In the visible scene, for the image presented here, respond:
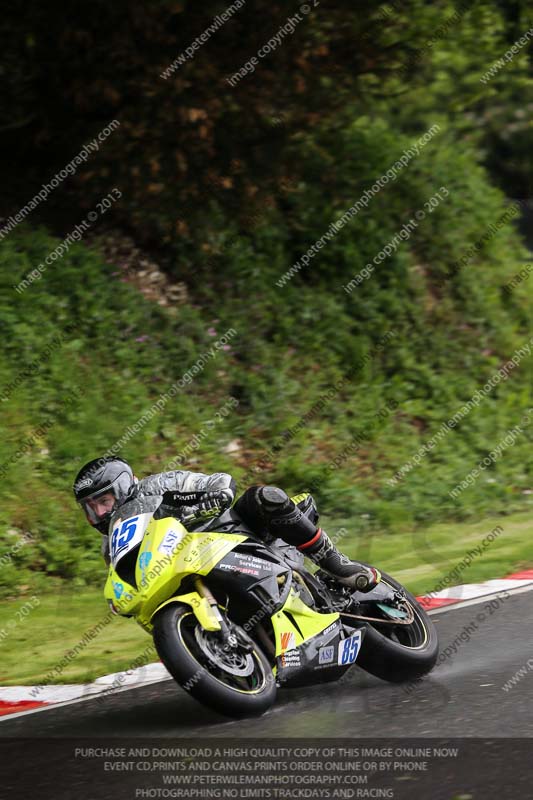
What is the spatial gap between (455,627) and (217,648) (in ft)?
8.60

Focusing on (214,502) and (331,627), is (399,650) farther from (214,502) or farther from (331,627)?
(214,502)

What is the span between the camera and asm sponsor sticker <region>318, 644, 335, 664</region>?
616 centimetres

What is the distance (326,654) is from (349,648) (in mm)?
170

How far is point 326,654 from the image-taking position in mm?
6180

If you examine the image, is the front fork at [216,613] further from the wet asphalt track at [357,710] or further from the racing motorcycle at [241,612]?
the wet asphalt track at [357,710]

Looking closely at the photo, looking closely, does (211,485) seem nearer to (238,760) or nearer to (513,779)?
(238,760)

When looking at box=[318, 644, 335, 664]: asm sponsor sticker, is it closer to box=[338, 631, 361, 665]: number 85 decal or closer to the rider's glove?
box=[338, 631, 361, 665]: number 85 decal

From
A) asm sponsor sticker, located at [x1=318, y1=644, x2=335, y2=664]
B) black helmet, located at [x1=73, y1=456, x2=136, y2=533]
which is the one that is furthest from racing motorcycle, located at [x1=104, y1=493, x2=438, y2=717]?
black helmet, located at [x1=73, y1=456, x2=136, y2=533]

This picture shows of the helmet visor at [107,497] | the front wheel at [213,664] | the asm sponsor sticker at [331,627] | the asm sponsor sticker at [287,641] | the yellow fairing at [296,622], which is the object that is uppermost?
the asm sponsor sticker at [331,627]

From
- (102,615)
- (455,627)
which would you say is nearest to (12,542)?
(102,615)

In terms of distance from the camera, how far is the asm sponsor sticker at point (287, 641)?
19.8 ft

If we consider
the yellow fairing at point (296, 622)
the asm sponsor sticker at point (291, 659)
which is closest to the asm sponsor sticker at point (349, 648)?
the yellow fairing at point (296, 622)

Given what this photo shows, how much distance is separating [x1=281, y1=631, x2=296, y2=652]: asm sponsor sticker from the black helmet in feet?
3.85

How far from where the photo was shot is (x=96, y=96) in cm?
1367
